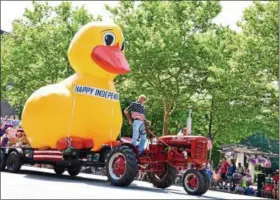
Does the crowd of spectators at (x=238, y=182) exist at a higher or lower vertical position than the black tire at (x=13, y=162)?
lower

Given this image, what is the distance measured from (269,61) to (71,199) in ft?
57.8

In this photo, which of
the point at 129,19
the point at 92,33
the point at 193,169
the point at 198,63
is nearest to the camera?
the point at 193,169

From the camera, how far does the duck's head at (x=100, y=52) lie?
1168 cm

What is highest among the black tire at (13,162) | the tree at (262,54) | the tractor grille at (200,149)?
the tree at (262,54)

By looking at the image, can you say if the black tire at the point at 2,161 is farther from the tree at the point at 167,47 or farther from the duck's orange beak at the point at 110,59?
the tree at the point at 167,47

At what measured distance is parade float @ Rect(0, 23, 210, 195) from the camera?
395 inches

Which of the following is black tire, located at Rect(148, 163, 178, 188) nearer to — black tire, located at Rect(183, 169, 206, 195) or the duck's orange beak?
black tire, located at Rect(183, 169, 206, 195)

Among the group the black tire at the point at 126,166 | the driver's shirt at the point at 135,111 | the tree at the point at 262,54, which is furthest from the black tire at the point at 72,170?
the tree at the point at 262,54

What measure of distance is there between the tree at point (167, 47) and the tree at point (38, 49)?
3.76 meters

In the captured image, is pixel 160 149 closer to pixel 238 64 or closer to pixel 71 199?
pixel 71 199

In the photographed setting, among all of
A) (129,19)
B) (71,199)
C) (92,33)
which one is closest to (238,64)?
(129,19)

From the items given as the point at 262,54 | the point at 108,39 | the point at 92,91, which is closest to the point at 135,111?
the point at 92,91

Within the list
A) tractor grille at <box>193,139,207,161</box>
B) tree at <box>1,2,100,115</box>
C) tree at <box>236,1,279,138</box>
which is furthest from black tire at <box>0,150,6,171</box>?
tree at <box>1,2,100,115</box>

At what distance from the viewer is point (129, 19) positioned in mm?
27031
